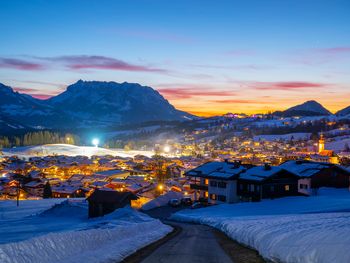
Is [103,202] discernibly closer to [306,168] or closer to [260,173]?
[260,173]

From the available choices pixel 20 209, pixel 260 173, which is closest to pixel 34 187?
pixel 20 209

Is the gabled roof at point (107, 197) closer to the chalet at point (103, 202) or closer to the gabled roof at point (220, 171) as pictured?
the chalet at point (103, 202)

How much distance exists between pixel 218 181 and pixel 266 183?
26.7 feet

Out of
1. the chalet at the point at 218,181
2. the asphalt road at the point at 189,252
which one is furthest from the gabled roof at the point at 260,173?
the asphalt road at the point at 189,252

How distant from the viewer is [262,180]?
5606 centimetres

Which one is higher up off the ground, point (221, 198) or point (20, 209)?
point (221, 198)

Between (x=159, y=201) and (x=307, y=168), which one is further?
(x=307, y=168)

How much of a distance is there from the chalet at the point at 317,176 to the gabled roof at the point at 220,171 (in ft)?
24.7

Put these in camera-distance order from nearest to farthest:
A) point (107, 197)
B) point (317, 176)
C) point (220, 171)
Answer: point (107, 197) < point (317, 176) < point (220, 171)

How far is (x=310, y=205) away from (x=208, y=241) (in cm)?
2515

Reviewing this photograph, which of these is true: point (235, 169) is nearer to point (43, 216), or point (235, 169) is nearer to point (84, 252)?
point (43, 216)

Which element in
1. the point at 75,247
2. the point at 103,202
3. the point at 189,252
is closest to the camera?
the point at 75,247

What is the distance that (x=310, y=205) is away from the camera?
148 feet

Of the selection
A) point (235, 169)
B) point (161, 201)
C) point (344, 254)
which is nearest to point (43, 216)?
point (161, 201)
